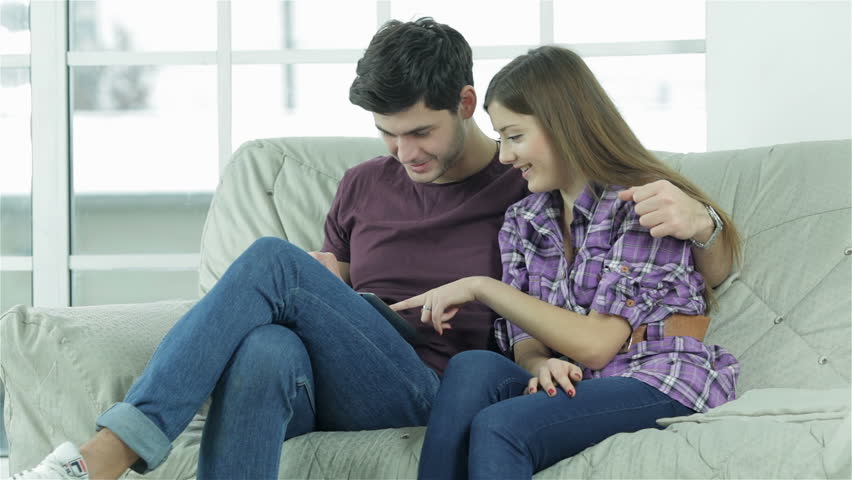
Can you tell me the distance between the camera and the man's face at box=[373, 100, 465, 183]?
1752mm

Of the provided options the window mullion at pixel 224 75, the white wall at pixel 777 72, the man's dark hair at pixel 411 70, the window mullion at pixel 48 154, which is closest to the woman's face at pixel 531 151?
the man's dark hair at pixel 411 70

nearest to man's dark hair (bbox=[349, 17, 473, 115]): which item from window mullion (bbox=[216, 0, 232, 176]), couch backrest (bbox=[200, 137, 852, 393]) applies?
couch backrest (bbox=[200, 137, 852, 393])

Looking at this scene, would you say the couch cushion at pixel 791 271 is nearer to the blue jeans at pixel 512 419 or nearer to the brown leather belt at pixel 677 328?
the brown leather belt at pixel 677 328

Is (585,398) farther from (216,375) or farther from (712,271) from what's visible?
(216,375)

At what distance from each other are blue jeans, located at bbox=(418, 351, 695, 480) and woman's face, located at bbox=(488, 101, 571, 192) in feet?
1.15

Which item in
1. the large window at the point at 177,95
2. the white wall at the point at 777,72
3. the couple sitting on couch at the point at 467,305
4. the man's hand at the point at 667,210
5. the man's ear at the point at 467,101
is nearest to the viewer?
the couple sitting on couch at the point at 467,305

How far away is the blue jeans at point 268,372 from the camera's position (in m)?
1.30

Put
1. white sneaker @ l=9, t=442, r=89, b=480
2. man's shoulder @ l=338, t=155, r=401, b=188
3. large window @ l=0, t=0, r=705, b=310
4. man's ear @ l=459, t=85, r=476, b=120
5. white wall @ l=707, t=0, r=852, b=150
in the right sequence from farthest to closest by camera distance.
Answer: large window @ l=0, t=0, r=705, b=310 → white wall @ l=707, t=0, r=852, b=150 → man's shoulder @ l=338, t=155, r=401, b=188 → man's ear @ l=459, t=85, r=476, b=120 → white sneaker @ l=9, t=442, r=89, b=480

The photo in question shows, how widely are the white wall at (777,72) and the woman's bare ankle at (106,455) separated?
1812 mm

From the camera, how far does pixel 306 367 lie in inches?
57.5

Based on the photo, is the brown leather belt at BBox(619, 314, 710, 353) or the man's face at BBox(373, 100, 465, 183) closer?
the brown leather belt at BBox(619, 314, 710, 353)

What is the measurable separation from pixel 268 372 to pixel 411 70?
26.5 inches

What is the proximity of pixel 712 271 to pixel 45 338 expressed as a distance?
46.4 inches

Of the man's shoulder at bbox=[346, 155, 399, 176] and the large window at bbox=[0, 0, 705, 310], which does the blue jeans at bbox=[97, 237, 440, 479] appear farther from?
the large window at bbox=[0, 0, 705, 310]
